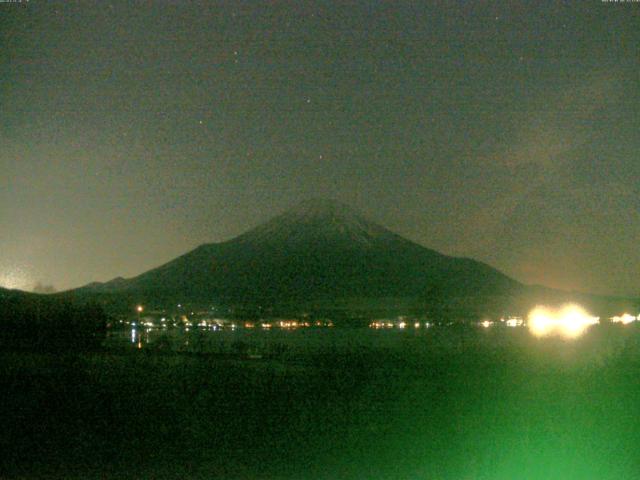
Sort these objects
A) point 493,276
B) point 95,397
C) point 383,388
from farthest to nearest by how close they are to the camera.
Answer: point 493,276 < point 383,388 < point 95,397

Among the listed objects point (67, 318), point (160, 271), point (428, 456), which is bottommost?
point (428, 456)

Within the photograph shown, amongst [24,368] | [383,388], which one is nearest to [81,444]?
[383,388]

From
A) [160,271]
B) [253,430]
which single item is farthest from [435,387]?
[160,271]

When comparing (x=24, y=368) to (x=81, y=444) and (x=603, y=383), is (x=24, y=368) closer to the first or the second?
(x=81, y=444)

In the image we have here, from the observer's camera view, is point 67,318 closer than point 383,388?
No

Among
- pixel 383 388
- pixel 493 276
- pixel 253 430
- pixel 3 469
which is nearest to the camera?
pixel 3 469

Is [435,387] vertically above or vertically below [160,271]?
below
